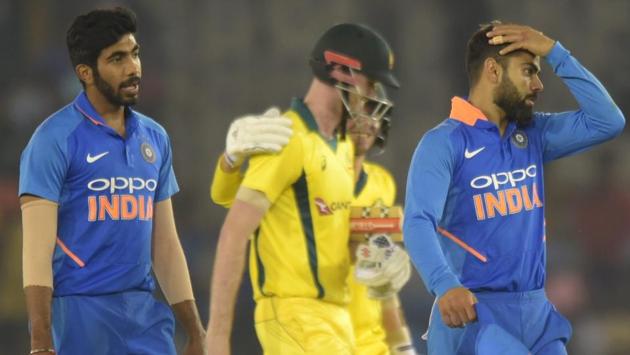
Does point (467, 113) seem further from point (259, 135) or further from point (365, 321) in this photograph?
point (365, 321)

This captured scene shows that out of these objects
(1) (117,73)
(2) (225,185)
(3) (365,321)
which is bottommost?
(3) (365,321)

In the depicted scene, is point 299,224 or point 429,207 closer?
point 429,207

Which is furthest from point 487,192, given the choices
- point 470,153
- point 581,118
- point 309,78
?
point 309,78

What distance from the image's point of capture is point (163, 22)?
11758 millimetres

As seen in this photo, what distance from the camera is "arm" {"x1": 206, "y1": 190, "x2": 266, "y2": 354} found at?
5.23 meters

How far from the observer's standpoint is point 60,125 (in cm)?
471

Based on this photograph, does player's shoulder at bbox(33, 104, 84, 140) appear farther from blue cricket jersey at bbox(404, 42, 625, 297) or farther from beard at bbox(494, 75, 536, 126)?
beard at bbox(494, 75, 536, 126)

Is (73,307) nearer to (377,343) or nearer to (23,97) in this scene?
(377,343)

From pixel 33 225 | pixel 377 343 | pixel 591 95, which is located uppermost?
pixel 591 95

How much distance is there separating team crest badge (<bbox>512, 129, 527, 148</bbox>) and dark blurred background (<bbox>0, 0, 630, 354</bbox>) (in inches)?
229

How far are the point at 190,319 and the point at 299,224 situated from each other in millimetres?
622

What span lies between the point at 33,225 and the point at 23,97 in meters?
6.90

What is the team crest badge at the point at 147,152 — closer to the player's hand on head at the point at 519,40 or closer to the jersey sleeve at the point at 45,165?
the jersey sleeve at the point at 45,165

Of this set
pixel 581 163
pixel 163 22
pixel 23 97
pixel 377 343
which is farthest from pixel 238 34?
pixel 377 343
